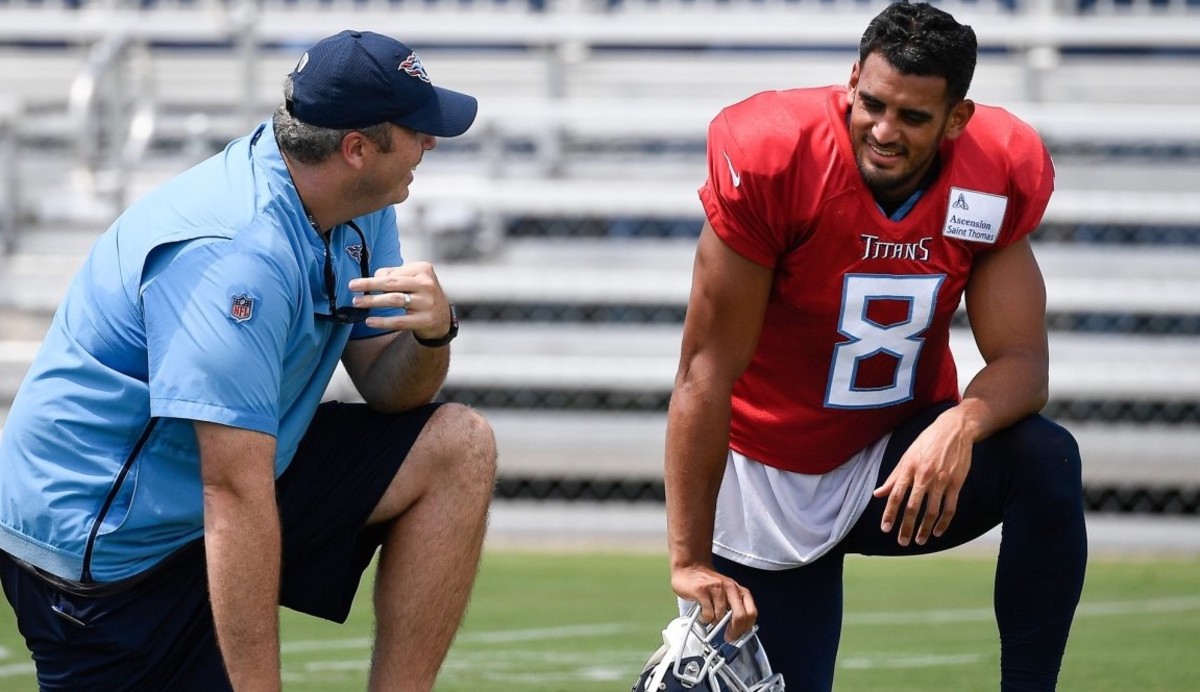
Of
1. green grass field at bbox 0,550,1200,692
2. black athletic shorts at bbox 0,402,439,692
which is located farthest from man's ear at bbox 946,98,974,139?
green grass field at bbox 0,550,1200,692

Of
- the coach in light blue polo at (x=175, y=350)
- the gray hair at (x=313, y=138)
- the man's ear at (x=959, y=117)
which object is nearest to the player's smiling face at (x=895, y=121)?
the man's ear at (x=959, y=117)

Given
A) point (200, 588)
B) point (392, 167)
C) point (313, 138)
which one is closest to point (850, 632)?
point (200, 588)

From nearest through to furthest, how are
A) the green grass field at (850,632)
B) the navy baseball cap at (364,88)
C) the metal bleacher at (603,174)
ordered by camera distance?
the navy baseball cap at (364,88) → the green grass field at (850,632) → the metal bleacher at (603,174)

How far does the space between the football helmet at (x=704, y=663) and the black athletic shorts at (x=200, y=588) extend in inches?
23.5

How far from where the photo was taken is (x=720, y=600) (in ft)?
10.0

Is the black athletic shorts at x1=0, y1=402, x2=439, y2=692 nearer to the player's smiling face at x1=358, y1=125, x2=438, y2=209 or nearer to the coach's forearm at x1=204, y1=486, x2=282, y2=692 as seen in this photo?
the coach's forearm at x1=204, y1=486, x2=282, y2=692

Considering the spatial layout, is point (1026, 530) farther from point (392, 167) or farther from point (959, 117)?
point (392, 167)

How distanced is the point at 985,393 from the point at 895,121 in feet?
1.71

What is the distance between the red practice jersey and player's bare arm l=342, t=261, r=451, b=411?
540 mm

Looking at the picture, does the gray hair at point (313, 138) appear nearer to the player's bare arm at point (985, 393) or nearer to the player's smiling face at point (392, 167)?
the player's smiling face at point (392, 167)

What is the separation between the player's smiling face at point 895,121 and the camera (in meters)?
2.96

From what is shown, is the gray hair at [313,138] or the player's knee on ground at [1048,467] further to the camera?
the player's knee on ground at [1048,467]

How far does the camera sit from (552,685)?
4.33 metres

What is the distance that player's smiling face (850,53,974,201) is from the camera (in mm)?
2955
